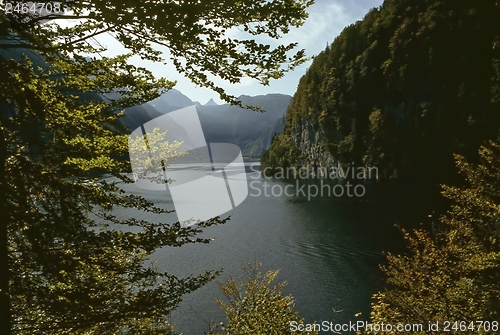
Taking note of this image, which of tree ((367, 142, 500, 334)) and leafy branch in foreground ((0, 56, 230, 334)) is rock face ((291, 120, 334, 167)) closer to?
tree ((367, 142, 500, 334))

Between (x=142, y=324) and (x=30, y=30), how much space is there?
334 inches

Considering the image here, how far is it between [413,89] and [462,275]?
70.3 m

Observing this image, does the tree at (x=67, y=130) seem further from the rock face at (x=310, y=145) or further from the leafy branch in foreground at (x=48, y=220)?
the rock face at (x=310, y=145)

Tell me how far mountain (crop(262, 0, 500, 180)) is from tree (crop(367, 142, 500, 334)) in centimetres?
5686

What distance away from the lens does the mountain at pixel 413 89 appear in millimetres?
67000

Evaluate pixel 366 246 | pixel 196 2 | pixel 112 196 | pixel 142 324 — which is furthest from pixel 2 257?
pixel 366 246

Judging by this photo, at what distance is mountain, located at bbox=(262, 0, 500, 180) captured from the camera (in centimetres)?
6700

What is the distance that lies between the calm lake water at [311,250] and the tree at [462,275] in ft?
24.1

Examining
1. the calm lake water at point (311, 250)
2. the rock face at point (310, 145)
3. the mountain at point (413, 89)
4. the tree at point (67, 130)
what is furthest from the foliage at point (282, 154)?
the tree at point (67, 130)

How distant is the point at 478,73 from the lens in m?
67.9

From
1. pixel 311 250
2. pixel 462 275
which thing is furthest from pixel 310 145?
pixel 462 275

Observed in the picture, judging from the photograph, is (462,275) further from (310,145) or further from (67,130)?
(310,145)

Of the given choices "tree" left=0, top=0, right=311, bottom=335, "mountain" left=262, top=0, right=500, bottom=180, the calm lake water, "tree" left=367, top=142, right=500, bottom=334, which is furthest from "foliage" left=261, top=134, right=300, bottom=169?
"tree" left=0, top=0, right=311, bottom=335

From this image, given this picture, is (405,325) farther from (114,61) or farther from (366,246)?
(366,246)
